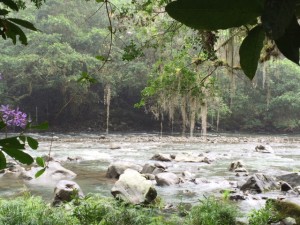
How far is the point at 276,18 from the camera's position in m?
0.35

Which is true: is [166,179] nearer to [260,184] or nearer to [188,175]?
[188,175]

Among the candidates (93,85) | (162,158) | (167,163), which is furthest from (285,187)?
(93,85)

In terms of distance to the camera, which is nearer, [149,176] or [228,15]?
[228,15]

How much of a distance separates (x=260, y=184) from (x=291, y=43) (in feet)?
24.8

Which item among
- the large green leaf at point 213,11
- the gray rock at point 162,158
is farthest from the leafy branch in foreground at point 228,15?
the gray rock at point 162,158

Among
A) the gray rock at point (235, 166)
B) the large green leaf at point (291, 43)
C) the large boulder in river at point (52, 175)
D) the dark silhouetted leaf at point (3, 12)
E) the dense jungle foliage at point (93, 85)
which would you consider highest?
the dense jungle foliage at point (93, 85)

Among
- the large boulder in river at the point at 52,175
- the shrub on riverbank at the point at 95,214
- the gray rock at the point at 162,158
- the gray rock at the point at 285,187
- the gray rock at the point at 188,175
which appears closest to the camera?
the shrub on riverbank at the point at 95,214

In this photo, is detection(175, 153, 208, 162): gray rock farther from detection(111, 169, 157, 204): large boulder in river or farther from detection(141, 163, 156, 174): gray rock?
detection(111, 169, 157, 204): large boulder in river

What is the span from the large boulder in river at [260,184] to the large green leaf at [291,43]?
24.4 ft

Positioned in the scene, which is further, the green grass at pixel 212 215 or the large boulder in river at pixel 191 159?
the large boulder in river at pixel 191 159

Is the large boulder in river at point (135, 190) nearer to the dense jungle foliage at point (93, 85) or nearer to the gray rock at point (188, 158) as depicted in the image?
the gray rock at point (188, 158)

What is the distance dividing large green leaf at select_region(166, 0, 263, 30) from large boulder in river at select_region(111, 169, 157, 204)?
231 inches

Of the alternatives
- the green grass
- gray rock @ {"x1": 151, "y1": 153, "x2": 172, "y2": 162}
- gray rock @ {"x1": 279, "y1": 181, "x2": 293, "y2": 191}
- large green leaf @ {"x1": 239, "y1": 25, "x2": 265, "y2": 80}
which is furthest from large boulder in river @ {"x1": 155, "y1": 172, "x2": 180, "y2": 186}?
large green leaf @ {"x1": 239, "y1": 25, "x2": 265, "y2": 80}

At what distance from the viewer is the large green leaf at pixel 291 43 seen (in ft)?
1.30
